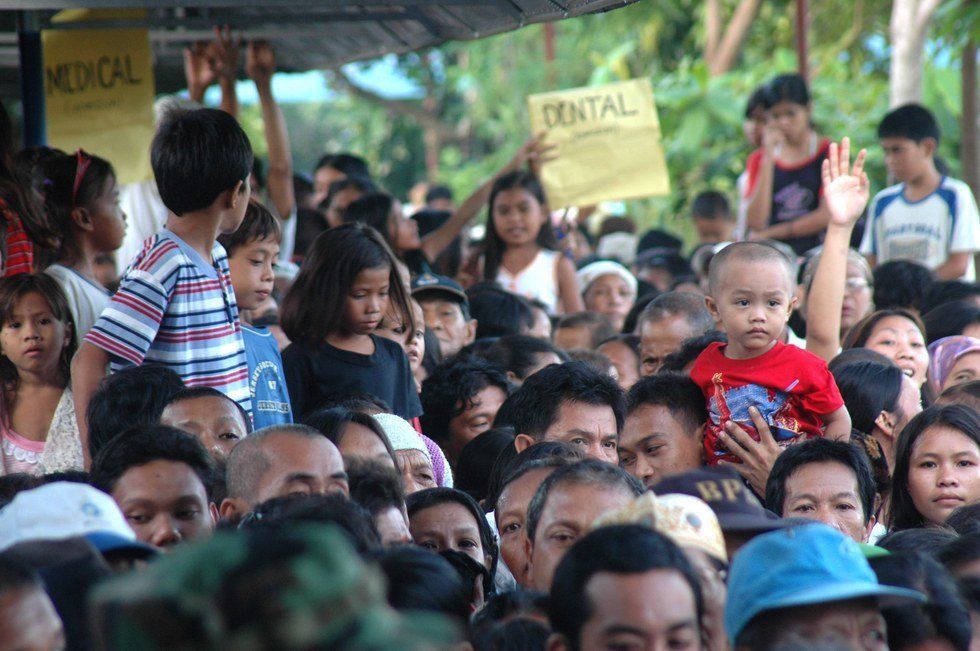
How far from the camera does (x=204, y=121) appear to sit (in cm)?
458

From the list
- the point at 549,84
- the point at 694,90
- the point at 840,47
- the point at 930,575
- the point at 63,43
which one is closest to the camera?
the point at 930,575

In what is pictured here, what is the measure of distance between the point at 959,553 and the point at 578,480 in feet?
3.33

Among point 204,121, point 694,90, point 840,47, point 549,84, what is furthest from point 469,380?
point 549,84

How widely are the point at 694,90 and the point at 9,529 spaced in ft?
37.7

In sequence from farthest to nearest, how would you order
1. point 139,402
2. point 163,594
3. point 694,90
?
point 694,90, point 139,402, point 163,594

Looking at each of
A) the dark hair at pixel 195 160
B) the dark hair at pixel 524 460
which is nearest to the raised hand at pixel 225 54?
the dark hair at pixel 195 160

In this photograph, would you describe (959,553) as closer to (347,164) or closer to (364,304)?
(364,304)

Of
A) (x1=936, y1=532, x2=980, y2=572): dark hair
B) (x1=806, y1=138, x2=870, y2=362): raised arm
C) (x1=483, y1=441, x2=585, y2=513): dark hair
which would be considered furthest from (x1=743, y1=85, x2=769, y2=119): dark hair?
(x1=936, y1=532, x2=980, y2=572): dark hair

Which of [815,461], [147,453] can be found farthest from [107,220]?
[815,461]

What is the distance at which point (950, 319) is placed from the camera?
22.7 feet

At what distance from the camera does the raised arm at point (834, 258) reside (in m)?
5.38

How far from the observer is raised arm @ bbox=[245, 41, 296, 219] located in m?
7.04

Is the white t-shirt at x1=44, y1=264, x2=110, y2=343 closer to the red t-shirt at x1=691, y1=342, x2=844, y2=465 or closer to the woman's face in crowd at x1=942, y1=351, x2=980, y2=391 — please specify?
the red t-shirt at x1=691, y1=342, x2=844, y2=465

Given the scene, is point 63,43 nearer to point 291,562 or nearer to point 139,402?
point 139,402
